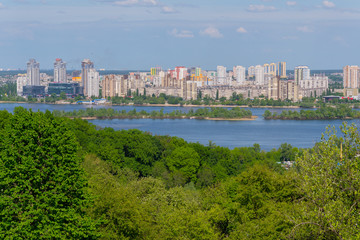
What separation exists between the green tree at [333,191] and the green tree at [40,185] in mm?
1239

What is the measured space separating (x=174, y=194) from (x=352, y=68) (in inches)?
1772

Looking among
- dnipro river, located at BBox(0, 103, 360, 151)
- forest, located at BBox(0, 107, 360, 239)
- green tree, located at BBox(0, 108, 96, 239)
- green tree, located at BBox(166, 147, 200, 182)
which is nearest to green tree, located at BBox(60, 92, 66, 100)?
dnipro river, located at BBox(0, 103, 360, 151)

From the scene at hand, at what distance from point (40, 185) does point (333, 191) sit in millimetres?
1593

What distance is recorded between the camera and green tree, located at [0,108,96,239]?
3186 millimetres

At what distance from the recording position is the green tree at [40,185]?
319cm

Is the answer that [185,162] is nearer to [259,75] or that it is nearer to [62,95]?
[62,95]

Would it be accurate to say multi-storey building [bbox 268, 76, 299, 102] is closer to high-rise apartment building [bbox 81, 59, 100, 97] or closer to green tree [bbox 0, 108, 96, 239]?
high-rise apartment building [bbox 81, 59, 100, 97]

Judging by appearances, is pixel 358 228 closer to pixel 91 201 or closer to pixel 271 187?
pixel 91 201

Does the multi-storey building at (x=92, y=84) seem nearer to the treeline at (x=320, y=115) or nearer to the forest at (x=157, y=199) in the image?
the treeline at (x=320, y=115)

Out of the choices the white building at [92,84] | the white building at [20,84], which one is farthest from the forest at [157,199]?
the white building at [20,84]

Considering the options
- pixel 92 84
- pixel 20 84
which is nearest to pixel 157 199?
pixel 92 84

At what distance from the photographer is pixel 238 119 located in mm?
26422

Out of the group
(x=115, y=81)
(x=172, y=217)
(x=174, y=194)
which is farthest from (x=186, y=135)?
(x=115, y=81)

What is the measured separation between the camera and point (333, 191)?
2666 millimetres
